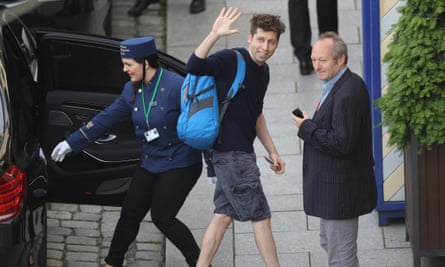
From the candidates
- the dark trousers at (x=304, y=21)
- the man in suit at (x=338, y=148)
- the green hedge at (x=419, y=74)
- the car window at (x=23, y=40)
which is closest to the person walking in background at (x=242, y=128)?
the man in suit at (x=338, y=148)

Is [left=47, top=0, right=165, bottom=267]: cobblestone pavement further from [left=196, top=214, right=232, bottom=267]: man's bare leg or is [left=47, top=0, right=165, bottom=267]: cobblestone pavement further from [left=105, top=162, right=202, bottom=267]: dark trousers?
[left=196, top=214, right=232, bottom=267]: man's bare leg

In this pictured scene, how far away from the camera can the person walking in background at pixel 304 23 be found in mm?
10219

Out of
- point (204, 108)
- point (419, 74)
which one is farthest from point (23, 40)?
point (419, 74)

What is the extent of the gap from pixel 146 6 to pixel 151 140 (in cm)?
575

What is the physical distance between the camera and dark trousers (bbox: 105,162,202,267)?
6.62 m

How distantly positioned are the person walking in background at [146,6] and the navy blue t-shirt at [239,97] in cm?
561

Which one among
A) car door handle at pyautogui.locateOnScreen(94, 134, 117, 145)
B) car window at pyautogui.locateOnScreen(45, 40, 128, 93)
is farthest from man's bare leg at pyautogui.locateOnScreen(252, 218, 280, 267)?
car window at pyautogui.locateOnScreen(45, 40, 128, 93)

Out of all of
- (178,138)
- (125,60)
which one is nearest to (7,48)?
Result: (125,60)

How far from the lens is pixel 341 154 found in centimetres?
585

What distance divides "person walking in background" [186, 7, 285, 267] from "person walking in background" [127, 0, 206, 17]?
18.0 ft

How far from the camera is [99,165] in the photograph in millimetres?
7324

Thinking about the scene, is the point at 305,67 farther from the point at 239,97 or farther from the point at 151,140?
the point at 239,97

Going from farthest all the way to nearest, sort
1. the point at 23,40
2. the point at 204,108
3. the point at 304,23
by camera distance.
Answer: the point at 304,23
the point at 23,40
the point at 204,108

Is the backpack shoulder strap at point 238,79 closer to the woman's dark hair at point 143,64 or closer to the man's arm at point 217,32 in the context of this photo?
the man's arm at point 217,32
